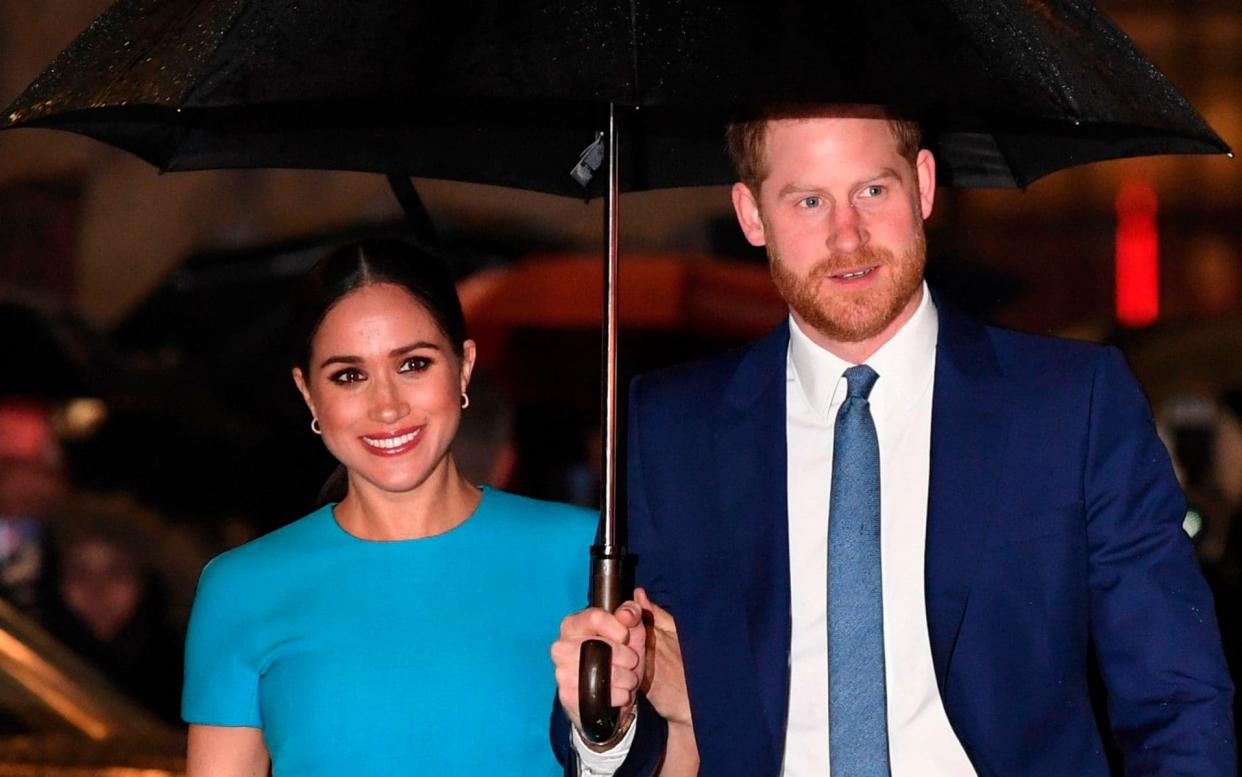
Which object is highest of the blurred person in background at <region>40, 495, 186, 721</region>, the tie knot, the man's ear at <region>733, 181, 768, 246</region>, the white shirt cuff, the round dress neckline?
the blurred person in background at <region>40, 495, 186, 721</region>

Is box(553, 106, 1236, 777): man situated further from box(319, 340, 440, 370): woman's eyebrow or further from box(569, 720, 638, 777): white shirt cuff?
box(319, 340, 440, 370): woman's eyebrow

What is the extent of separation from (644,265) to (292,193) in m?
3.17

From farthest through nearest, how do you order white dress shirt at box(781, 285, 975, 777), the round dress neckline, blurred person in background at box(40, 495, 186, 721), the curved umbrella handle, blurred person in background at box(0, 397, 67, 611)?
1. blurred person in background at box(0, 397, 67, 611)
2. blurred person in background at box(40, 495, 186, 721)
3. the round dress neckline
4. white dress shirt at box(781, 285, 975, 777)
5. the curved umbrella handle

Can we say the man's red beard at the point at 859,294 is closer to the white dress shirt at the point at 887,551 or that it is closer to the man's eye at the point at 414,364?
the white dress shirt at the point at 887,551

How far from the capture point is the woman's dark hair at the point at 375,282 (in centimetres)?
292

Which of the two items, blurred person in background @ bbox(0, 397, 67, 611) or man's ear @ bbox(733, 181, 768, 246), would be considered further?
blurred person in background @ bbox(0, 397, 67, 611)

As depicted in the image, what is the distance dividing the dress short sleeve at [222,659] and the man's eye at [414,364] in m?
0.41

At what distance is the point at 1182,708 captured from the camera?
7.82 feet

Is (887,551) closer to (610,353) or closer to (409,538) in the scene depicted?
(610,353)

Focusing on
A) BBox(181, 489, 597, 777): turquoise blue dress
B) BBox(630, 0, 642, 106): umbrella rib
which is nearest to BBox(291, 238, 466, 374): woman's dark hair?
BBox(181, 489, 597, 777): turquoise blue dress

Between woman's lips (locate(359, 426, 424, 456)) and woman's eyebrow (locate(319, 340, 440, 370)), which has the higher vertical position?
woman's eyebrow (locate(319, 340, 440, 370))

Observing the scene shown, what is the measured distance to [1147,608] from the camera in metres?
2.41

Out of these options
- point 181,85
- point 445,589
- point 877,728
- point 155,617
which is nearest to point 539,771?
point 445,589

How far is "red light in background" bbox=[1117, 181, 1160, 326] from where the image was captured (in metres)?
12.5
